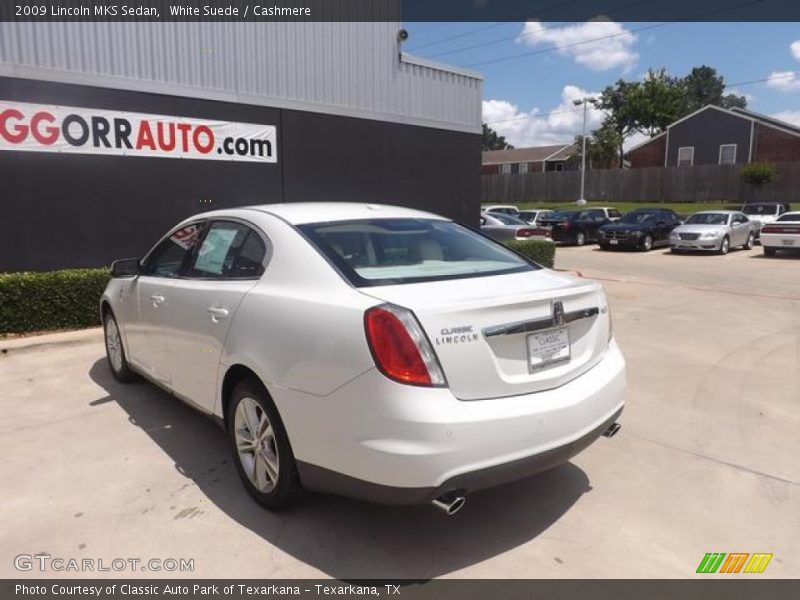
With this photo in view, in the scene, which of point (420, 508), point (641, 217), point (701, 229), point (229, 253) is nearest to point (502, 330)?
point (420, 508)

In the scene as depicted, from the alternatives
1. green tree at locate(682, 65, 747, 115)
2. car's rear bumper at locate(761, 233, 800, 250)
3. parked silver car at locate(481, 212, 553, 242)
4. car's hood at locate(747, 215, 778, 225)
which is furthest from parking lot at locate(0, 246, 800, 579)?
green tree at locate(682, 65, 747, 115)

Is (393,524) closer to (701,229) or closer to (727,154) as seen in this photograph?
(701,229)

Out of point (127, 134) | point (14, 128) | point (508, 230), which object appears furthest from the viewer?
point (508, 230)

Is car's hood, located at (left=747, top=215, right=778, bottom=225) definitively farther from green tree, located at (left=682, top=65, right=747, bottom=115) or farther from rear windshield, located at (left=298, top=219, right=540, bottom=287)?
green tree, located at (left=682, top=65, right=747, bottom=115)

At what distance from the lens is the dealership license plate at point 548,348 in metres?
2.84

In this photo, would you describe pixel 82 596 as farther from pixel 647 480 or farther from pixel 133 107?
pixel 133 107

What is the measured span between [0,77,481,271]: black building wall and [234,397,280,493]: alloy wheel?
21.9 ft

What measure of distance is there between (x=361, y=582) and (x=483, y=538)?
26.3 inches

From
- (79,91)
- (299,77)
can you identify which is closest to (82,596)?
(79,91)

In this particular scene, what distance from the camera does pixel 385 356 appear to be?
2545 millimetres

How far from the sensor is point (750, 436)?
4.32m

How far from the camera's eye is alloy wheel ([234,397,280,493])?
313 cm

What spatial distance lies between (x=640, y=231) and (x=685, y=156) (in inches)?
1108

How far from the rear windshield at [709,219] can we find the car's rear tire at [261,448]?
2068 cm
